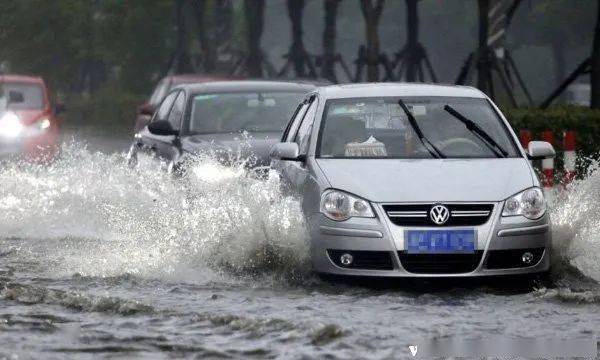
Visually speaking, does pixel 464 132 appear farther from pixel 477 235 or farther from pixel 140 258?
pixel 140 258

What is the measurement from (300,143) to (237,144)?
10.6 feet

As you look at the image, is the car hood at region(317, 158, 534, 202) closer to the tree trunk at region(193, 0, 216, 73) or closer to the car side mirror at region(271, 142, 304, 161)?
the car side mirror at region(271, 142, 304, 161)

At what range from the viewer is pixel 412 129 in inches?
473

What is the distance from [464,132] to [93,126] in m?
47.2

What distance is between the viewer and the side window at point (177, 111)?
17016 millimetres

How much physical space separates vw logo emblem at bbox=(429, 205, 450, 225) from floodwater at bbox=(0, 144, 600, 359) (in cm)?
45

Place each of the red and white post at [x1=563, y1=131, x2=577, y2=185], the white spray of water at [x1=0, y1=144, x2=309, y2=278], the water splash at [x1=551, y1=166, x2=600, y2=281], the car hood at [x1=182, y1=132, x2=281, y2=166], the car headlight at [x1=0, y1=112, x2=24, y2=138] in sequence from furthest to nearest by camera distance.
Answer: the car headlight at [x1=0, y1=112, x2=24, y2=138], the red and white post at [x1=563, y1=131, x2=577, y2=185], the car hood at [x1=182, y1=132, x2=281, y2=166], the water splash at [x1=551, y1=166, x2=600, y2=281], the white spray of water at [x1=0, y1=144, x2=309, y2=278]

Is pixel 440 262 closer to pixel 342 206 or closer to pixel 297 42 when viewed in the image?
pixel 342 206

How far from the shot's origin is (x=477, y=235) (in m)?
10.7

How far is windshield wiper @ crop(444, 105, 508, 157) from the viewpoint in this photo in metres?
11.8

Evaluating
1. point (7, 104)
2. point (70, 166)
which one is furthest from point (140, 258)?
point (7, 104)

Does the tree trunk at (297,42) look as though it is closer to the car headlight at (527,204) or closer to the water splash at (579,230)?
the water splash at (579,230)

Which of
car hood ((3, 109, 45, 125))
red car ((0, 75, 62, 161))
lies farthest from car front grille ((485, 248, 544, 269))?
car hood ((3, 109, 45, 125))

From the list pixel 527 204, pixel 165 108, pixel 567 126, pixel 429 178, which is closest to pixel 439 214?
pixel 429 178
